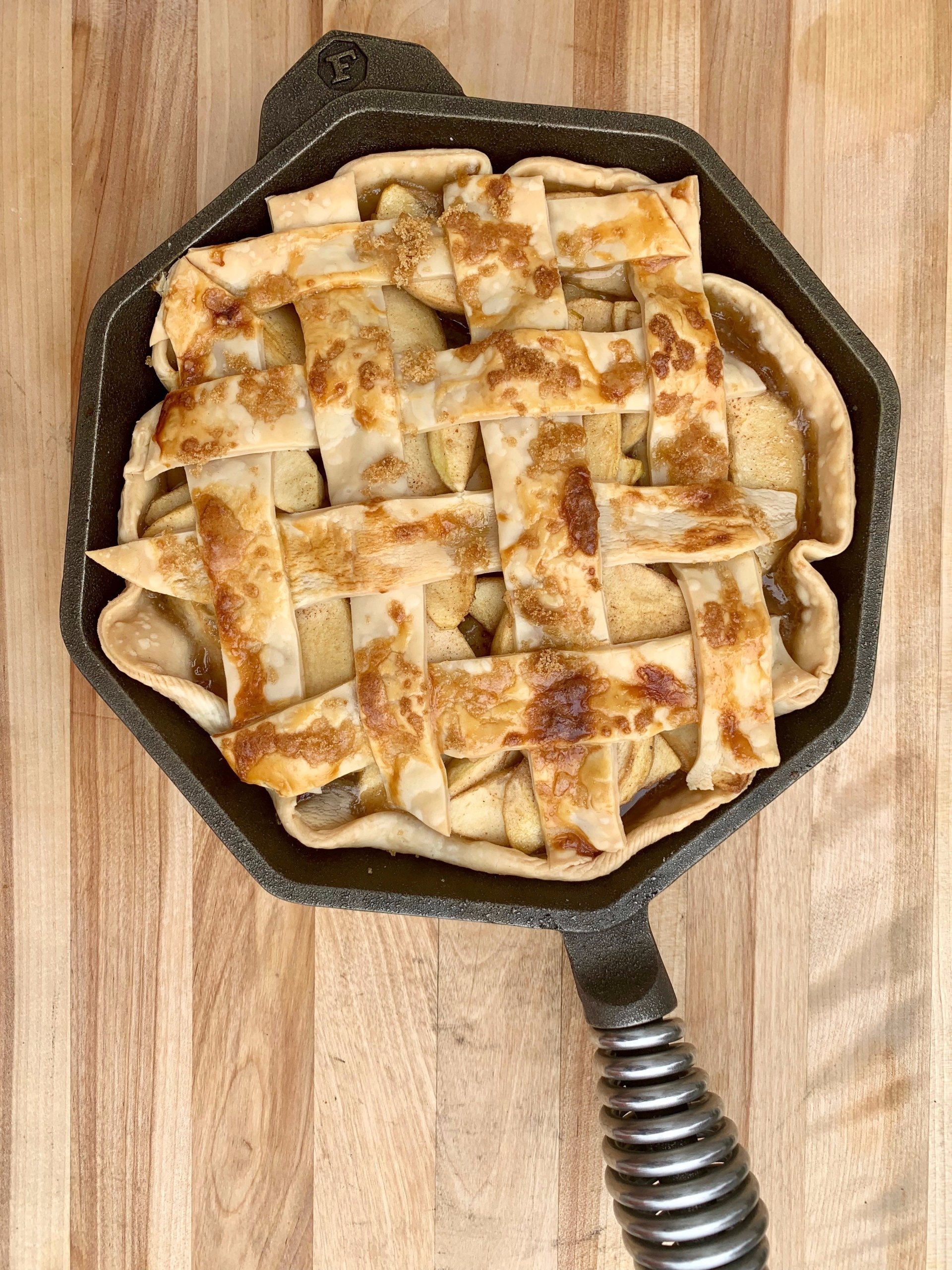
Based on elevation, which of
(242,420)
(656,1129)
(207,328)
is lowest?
(656,1129)

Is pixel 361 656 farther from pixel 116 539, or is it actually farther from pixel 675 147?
pixel 675 147

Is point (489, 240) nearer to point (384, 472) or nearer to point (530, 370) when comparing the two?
point (530, 370)

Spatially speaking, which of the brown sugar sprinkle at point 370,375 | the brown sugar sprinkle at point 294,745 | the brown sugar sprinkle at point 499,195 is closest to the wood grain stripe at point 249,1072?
the brown sugar sprinkle at point 294,745

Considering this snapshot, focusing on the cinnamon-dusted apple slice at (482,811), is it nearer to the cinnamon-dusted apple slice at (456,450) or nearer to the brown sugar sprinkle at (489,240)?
the cinnamon-dusted apple slice at (456,450)

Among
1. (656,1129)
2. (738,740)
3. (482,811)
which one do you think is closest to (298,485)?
(482,811)

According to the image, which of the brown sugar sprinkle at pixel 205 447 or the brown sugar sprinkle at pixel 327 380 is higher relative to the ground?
the brown sugar sprinkle at pixel 327 380

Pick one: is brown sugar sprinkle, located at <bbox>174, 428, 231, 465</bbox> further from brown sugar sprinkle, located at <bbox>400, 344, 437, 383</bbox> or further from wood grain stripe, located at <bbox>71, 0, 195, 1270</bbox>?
wood grain stripe, located at <bbox>71, 0, 195, 1270</bbox>
